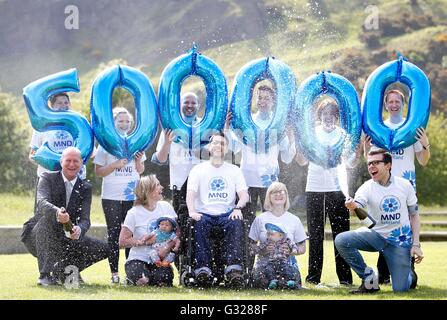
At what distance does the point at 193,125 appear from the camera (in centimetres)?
752

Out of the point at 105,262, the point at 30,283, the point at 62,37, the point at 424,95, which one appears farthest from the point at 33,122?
the point at 62,37

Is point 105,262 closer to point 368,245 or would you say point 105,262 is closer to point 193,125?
point 193,125

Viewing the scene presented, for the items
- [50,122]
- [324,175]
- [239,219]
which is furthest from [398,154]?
[50,122]

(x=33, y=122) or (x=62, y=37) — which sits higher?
(x=62, y=37)

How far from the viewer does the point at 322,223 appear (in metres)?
7.54

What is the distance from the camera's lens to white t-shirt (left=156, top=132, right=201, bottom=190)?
7.65m

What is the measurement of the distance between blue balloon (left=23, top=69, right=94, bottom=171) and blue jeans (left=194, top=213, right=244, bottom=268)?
1.30 m

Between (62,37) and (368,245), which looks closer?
(368,245)

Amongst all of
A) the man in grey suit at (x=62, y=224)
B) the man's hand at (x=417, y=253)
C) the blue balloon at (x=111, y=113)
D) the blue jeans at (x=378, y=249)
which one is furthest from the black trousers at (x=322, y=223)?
the man in grey suit at (x=62, y=224)

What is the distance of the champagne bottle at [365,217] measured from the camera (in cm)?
682

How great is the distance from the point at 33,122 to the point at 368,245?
302cm

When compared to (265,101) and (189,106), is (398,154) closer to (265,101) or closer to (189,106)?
(265,101)

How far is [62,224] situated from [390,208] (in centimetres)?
264

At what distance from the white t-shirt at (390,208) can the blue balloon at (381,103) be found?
563 millimetres
